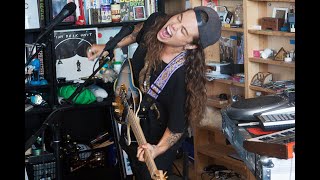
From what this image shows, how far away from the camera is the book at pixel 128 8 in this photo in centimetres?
379

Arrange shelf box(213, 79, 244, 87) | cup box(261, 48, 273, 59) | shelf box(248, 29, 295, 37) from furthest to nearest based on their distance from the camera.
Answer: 1. shelf box(213, 79, 244, 87)
2. cup box(261, 48, 273, 59)
3. shelf box(248, 29, 295, 37)

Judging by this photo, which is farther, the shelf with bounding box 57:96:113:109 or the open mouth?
the shelf with bounding box 57:96:113:109

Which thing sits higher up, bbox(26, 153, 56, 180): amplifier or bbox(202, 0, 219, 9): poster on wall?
bbox(202, 0, 219, 9): poster on wall

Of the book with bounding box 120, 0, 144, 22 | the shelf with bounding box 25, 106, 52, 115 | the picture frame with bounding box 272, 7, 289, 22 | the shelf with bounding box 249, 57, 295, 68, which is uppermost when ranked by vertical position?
the book with bounding box 120, 0, 144, 22

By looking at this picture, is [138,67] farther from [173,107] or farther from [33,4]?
[33,4]

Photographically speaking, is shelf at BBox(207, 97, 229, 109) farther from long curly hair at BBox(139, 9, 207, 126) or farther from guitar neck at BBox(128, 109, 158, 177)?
guitar neck at BBox(128, 109, 158, 177)

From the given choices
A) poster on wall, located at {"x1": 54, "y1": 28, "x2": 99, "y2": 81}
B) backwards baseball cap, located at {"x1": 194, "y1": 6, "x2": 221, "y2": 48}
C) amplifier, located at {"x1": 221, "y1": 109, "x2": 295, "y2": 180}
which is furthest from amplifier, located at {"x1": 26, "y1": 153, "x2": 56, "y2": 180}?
amplifier, located at {"x1": 221, "y1": 109, "x2": 295, "y2": 180}

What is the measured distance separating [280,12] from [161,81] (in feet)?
3.45

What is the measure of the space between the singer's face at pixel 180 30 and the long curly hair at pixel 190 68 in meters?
0.05

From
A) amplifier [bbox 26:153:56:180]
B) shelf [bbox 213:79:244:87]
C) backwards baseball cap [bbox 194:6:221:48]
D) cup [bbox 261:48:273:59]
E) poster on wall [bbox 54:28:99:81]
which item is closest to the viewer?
backwards baseball cap [bbox 194:6:221:48]

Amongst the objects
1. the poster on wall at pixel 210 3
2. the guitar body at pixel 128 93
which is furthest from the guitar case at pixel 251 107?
the poster on wall at pixel 210 3

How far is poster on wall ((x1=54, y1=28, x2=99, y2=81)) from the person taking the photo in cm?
369
